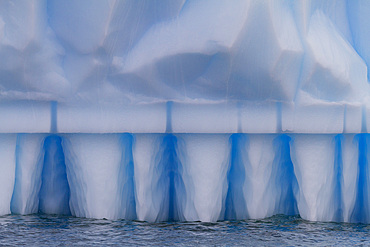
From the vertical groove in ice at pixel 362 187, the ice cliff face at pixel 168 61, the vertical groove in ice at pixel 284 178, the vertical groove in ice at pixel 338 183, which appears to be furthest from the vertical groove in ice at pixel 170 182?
the vertical groove in ice at pixel 362 187

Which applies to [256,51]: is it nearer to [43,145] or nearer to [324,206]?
[324,206]

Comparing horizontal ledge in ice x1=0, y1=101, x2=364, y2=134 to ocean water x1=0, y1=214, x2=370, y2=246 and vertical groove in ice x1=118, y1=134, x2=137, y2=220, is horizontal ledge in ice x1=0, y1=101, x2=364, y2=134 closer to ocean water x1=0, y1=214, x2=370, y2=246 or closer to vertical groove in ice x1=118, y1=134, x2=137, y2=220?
vertical groove in ice x1=118, y1=134, x2=137, y2=220

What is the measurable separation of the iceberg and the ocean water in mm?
148

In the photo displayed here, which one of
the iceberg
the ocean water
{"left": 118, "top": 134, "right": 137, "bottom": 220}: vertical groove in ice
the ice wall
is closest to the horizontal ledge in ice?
the iceberg

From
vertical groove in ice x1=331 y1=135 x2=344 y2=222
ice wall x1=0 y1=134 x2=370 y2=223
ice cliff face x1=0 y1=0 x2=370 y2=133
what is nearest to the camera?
ice cliff face x1=0 y1=0 x2=370 y2=133

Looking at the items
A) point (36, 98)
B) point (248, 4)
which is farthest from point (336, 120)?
point (36, 98)

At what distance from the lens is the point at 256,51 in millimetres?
3455

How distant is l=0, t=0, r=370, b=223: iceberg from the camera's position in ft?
11.4

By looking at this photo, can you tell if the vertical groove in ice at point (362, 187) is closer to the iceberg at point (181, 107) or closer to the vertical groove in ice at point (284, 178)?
the iceberg at point (181, 107)

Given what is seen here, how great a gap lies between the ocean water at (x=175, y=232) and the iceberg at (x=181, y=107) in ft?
0.49

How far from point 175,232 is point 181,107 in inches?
29.0

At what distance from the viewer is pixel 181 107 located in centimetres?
354

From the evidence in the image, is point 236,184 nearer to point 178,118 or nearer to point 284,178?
point 284,178

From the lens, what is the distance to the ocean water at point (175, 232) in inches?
122
